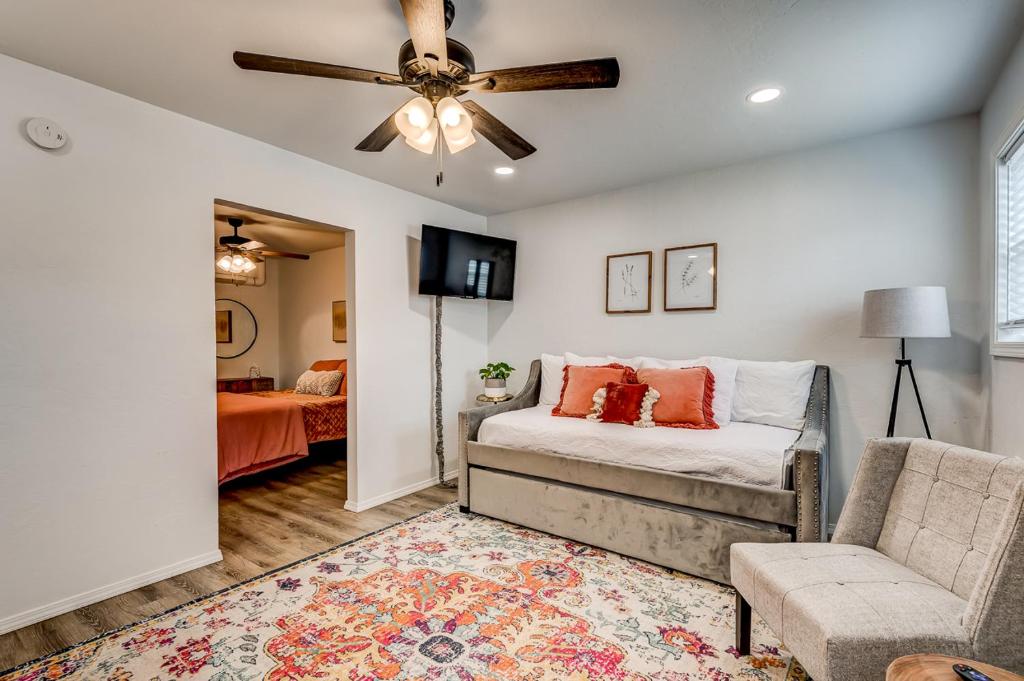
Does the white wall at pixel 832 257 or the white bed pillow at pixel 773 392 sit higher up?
the white wall at pixel 832 257

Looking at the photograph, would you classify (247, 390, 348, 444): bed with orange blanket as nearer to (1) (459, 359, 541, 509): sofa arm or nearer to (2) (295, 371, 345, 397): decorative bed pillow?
(2) (295, 371, 345, 397): decorative bed pillow

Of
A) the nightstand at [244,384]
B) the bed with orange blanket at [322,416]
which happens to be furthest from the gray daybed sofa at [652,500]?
the nightstand at [244,384]

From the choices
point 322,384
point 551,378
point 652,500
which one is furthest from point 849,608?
point 322,384

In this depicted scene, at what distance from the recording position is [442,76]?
1.75 metres

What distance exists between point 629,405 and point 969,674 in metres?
2.08

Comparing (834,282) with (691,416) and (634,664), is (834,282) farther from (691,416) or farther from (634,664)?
(634,664)

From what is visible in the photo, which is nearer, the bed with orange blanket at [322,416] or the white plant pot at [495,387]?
the white plant pot at [495,387]

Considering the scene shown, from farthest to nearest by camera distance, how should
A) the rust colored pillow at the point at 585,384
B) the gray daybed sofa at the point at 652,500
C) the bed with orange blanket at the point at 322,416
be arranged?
the bed with orange blanket at the point at 322,416 → the rust colored pillow at the point at 585,384 → the gray daybed sofa at the point at 652,500

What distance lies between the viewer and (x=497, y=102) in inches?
94.3

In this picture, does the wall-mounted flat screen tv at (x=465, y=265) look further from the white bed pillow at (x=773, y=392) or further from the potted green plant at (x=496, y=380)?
the white bed pillow at (x=773, y=392)

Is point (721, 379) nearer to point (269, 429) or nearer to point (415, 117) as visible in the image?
point (415, 117)

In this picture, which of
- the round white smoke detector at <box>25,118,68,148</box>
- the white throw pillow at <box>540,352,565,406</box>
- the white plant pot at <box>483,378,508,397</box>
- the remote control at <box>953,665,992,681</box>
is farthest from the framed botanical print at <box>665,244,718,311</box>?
the round white smoke detector at <box>25,118,68,148</box>

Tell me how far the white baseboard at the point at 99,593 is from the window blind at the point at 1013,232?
425 cm

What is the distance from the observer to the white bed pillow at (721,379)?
3.01m
